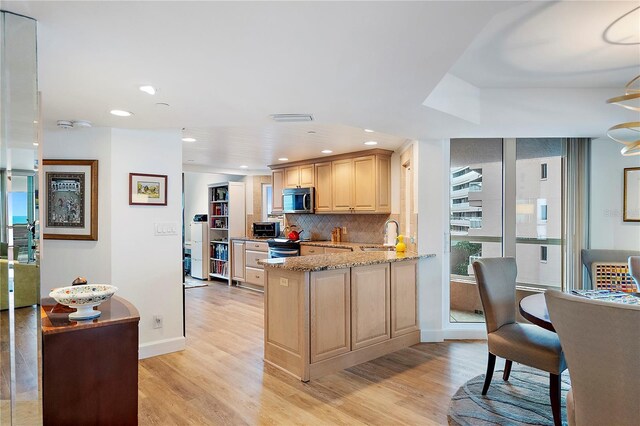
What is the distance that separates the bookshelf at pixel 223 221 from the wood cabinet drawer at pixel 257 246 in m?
0.58

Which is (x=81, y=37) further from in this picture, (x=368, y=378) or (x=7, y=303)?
(x=368, y=378)

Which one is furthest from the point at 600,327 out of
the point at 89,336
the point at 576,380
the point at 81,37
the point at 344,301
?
the point at 81,37

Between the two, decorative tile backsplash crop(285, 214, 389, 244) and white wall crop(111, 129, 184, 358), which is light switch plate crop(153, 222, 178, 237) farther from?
decorative tile backsplash crop(285, 214, 389, 244)

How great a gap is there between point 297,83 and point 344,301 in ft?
6.32

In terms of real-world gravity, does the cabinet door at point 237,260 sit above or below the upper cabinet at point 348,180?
below

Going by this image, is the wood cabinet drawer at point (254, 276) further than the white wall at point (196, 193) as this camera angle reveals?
No

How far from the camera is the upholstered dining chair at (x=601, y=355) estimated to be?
143 centimetres

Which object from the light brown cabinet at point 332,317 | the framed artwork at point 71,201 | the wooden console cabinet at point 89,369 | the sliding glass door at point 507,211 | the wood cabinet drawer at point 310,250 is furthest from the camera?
the wood cabinet drawer at point 310,250

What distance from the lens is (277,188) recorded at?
7.10m

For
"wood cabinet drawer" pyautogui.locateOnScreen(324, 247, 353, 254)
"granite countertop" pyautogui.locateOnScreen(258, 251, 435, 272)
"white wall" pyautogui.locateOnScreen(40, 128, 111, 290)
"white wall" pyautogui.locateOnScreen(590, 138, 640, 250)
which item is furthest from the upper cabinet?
"white wall" pyautogui.locateOnScreen(40, 128, 111, 290)

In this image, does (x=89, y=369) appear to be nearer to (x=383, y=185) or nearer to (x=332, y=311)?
(x=332, y=311)

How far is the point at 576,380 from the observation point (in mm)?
1631

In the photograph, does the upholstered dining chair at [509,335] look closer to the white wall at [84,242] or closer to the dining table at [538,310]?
the dining table at [538,310]

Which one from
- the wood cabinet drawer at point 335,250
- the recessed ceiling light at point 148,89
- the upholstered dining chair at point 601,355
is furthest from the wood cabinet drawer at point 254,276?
the upholstered dining chair at point 601,355
